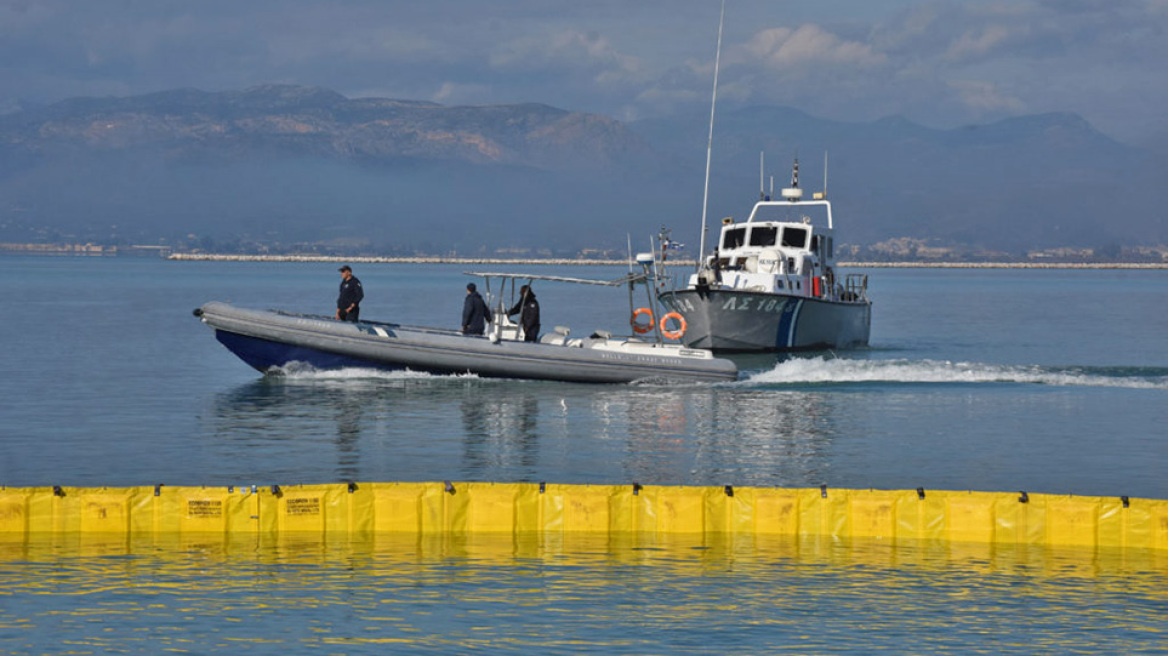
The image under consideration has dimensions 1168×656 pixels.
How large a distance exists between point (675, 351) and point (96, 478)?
15077mm

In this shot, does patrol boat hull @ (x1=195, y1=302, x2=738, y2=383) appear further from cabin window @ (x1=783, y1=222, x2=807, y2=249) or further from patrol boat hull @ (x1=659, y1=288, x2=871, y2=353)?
cabin window @ (x1=783, y1=222, x2=807, y2=249)

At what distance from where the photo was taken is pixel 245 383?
118ft

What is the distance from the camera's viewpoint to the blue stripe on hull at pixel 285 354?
106ft

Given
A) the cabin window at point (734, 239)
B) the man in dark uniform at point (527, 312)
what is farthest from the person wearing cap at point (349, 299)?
the cabin window at point (734, 239)

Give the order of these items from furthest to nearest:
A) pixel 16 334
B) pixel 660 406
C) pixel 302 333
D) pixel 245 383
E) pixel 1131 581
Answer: pixel 16 334 → pixel 245 383 → pixel 302 333 → pixel 660 406 → pixel 1131 581

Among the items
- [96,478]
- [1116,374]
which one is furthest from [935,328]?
[96,478]

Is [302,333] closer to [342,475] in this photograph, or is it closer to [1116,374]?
[342,475]

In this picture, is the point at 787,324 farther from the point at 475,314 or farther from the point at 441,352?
the point at 441,352

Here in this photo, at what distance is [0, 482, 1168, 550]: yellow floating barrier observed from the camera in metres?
16.1

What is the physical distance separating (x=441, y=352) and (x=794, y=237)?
1750 centimetres

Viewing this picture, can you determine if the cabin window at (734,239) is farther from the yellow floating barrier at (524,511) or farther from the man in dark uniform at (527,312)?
the yellow floating barrier at (524,511)

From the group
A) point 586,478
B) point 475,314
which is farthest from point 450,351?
point 586,478

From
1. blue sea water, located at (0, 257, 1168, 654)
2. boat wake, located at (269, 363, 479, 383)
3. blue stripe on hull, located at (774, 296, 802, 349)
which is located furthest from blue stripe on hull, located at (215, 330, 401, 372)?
blue stripe on hull, located at (774, 296, 802, 349)

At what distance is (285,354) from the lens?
3266 cm
